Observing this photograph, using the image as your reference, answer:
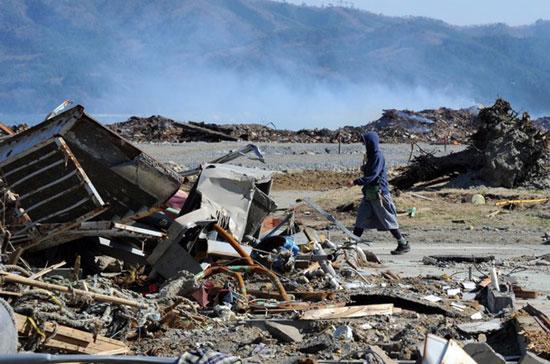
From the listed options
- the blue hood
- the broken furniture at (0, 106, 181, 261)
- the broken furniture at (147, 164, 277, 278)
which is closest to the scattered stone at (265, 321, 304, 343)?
the broken furniture at (147, 164, 277, 278)

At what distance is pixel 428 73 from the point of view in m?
94.9

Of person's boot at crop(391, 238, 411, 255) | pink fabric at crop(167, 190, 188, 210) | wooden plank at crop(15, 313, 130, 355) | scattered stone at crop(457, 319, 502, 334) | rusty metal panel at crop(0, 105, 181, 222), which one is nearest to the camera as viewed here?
wooden plank at crop(15, 313, 130, 355)

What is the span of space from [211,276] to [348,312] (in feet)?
5.79

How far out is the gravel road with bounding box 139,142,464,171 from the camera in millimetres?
29463

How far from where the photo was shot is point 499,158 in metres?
19.5

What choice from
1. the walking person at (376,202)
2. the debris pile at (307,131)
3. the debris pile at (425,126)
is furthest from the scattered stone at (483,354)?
the debris pile at (425,126)

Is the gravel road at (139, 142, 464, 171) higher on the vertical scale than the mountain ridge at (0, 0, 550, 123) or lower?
lower

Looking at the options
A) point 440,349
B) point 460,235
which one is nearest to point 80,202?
point 440,349

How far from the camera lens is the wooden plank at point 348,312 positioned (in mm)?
8219

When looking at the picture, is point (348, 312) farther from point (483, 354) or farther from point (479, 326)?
point (483, 354)

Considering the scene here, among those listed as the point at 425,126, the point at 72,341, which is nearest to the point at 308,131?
the point at 425,126

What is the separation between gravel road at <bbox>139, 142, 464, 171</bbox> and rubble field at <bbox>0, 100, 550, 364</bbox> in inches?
587

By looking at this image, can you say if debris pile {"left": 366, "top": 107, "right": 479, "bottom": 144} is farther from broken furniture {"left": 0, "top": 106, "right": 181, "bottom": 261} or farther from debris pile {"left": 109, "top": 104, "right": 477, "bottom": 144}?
broken furniture {"left": 0, "top": 106, "right": 181, "bottom": 261}

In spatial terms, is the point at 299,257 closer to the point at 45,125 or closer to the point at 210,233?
the point at 210,233
